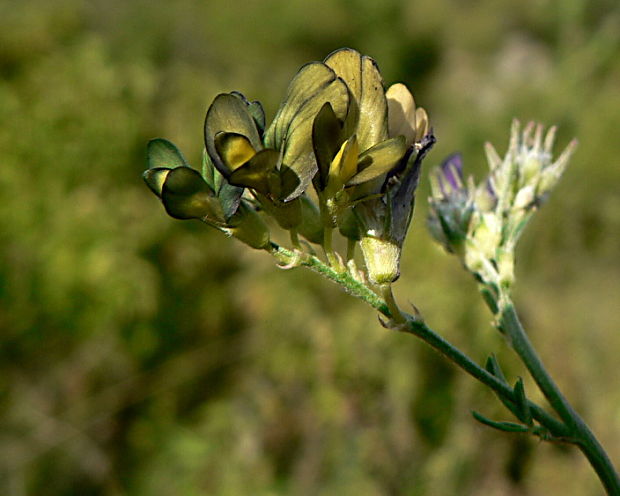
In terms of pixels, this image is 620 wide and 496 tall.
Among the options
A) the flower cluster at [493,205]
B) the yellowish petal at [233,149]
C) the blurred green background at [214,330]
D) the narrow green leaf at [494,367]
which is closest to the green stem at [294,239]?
the yellowish petal at [233,149]

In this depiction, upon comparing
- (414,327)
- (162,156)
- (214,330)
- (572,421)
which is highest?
(162,156)

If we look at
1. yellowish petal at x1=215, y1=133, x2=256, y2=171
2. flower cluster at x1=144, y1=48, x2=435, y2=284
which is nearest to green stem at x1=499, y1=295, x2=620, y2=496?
flower cluster at x1=144, y1=48, x2=435, y2=284

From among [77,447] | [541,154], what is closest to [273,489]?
[77,447]

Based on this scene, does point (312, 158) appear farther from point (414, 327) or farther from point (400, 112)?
point (414, 327)

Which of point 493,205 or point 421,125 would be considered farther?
point 493,205

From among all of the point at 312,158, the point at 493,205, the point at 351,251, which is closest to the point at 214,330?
the point at 493,205

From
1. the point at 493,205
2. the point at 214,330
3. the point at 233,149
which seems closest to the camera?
the point at 233,149

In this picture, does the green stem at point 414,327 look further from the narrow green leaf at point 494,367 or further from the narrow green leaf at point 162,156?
the narrow green leaf at point 162,156
